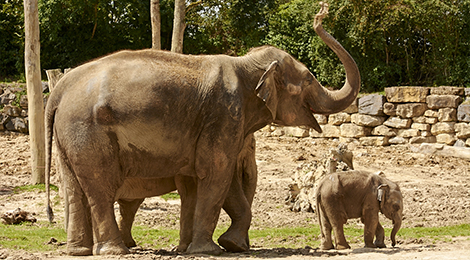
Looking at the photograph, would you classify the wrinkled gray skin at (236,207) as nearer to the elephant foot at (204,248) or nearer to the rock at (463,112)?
the elephant foot at (204,248)

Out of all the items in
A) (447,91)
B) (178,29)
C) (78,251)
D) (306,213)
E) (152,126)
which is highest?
(178,29)

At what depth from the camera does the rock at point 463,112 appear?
20281 mm

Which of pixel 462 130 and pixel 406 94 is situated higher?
pixel 406 94

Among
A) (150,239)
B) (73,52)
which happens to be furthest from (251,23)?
(150,239)

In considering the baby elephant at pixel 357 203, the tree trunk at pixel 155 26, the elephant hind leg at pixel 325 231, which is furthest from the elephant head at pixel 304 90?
the tree trunk at pixel 155 26

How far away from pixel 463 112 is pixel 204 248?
1468 cm

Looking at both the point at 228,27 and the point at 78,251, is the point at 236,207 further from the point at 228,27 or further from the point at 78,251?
the point at 228,27

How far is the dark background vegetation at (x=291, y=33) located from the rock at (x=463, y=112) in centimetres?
214

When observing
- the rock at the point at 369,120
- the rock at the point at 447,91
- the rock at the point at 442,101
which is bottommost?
the rock at the point at 369,120

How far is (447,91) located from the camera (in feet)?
68.2

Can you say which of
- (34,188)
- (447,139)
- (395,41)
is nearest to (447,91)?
(447,139)

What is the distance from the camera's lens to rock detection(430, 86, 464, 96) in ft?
67.8

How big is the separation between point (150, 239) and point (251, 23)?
1712 cm

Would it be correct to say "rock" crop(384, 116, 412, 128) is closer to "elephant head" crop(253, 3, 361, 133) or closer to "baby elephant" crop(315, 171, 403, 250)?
"baby elephant" crop(315, 171, 403, 250)
